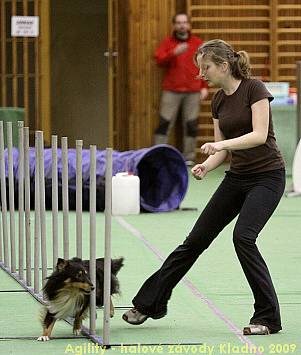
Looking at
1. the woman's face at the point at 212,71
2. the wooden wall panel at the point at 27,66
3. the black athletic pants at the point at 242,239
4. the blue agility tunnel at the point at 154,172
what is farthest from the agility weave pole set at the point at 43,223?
the wooden wall panel at the point at 27,66

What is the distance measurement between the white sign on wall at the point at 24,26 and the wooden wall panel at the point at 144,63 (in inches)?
61.4

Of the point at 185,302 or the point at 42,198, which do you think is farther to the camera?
the point at 185,302

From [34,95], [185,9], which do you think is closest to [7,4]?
[34,95]

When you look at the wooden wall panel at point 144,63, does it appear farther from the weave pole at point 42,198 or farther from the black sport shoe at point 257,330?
the black sport shoe at point 257,330

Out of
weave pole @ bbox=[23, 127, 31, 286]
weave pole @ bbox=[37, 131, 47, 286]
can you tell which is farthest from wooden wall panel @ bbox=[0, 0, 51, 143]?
weave pole @ bbox=[37, 131, 47, 286]

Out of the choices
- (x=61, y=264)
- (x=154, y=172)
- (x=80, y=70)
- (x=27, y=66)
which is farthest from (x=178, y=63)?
(x=61, y=264)

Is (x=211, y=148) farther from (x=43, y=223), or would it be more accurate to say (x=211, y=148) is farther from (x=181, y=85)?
(x=181, y=85)

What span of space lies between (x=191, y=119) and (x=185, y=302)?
11385mm

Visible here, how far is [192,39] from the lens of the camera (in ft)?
64.6

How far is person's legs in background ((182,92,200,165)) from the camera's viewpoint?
1991 cm

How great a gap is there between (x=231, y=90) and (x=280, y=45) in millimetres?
13560

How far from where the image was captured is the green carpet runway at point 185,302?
709 cm

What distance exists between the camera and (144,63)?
20.2 meters

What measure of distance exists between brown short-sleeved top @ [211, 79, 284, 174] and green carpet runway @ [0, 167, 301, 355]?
1009 mm
